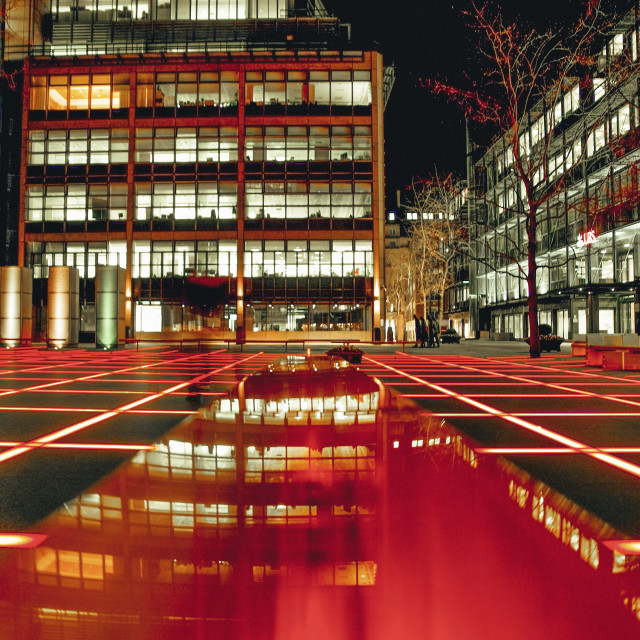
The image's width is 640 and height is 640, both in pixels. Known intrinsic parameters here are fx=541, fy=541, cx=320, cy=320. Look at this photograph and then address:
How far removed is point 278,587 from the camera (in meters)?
2.42

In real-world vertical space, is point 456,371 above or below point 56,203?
below

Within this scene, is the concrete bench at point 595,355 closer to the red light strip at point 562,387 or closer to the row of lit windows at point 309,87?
the red light strip at point 562,387

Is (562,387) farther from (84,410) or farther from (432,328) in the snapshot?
(432,328)

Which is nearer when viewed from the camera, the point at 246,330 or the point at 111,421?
the point at 111,421

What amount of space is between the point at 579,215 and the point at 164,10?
45470mm

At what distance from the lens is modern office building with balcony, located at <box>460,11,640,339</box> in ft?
83.4

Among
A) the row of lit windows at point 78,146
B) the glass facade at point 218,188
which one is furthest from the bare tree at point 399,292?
the row of lit windows at point 78,146

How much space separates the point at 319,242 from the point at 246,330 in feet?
35.4

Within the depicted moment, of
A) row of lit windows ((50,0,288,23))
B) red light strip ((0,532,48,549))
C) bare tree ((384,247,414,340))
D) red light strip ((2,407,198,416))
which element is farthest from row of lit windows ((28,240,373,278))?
red light strip ((0,532,48,549))

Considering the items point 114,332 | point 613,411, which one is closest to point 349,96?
point 114,332

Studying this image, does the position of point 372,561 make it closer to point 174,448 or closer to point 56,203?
point 174,448

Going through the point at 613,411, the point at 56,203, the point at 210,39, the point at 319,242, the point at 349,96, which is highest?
the point at 210,39

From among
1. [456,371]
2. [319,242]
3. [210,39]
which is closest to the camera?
[456,371]

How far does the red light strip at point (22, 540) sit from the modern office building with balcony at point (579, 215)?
2198cm
